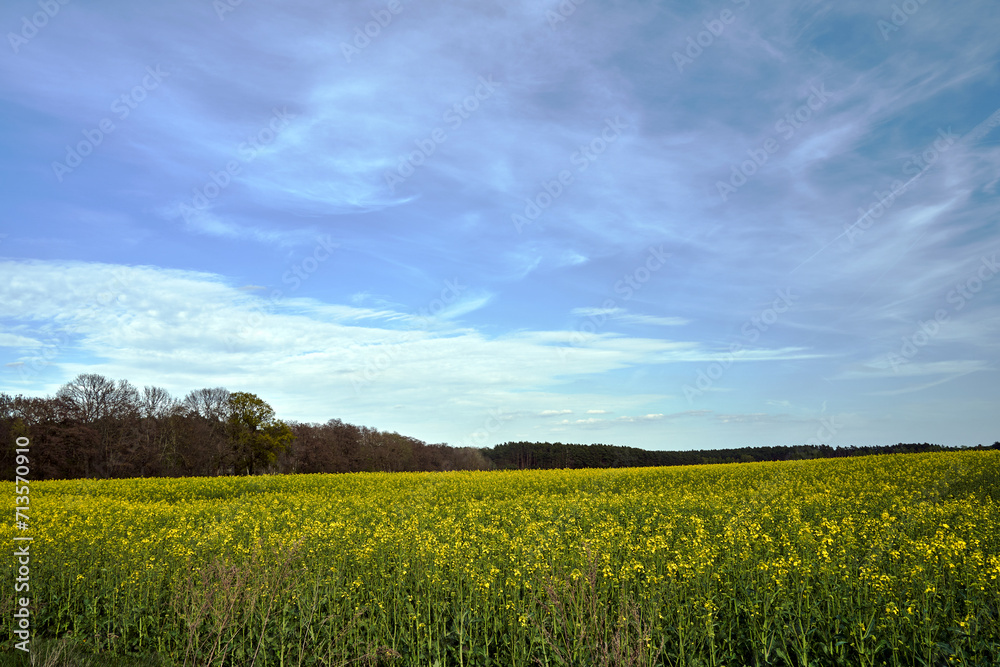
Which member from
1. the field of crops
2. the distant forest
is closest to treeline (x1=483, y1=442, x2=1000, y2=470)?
the distant forest

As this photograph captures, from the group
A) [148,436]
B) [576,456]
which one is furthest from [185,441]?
[576,456]

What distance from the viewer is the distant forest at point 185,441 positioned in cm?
4494

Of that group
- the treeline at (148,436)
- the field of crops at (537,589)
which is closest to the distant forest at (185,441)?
the treeline at (148,436)

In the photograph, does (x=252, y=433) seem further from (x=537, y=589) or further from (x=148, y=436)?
(x=537, y=589)

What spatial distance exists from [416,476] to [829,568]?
1085 inches

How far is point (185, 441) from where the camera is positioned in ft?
168

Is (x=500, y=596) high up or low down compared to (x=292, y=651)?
up

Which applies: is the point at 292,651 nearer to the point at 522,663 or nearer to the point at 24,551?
the point at 522,663

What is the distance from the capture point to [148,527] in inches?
501

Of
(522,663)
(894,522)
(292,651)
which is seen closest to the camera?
(522,663)

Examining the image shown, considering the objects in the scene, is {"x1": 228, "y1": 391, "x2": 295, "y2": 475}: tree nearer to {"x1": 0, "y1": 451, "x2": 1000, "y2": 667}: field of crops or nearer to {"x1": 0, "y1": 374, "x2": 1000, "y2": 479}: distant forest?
{"x1": 0, "y1": 374, "x2": 1000, "y2": 479}: distant forest

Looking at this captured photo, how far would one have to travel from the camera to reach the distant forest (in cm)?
4494

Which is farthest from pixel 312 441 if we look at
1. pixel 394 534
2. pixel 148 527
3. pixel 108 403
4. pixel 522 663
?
pixel 522 663

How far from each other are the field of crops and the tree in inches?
1755
